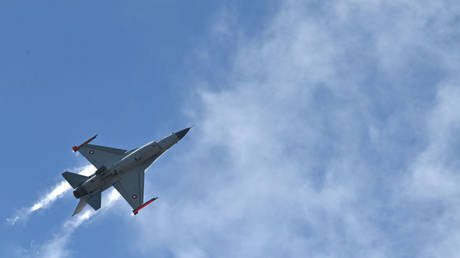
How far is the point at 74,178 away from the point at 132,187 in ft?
36.2

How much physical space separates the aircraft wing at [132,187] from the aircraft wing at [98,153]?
452cm

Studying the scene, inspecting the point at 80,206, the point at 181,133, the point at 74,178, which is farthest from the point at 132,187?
the point at 181,133

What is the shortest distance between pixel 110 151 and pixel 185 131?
1536 cm

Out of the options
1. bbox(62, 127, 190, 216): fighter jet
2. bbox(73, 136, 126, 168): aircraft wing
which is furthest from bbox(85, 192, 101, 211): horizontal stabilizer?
bbox(73, 136, 126, 168): aircraft wing

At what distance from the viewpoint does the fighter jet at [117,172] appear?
301 ft

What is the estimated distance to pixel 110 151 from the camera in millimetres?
96062

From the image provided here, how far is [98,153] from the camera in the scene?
3792 inches

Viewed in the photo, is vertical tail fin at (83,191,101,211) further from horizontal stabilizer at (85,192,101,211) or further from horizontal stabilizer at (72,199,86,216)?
horizontal stabilizer at (72,199,86,216)

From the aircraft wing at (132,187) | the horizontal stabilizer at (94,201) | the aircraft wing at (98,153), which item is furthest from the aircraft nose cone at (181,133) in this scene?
the horizontal stabilizer at (94,201)

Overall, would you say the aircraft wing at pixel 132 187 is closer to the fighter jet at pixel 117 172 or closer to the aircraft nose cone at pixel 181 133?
the fighter jet at pixel 117 172

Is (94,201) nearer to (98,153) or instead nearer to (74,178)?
(74,178)

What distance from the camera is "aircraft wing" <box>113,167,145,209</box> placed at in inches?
3693

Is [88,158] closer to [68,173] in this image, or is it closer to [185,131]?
[68,173]

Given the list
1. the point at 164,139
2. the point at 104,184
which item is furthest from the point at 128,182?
the point at 164,139
